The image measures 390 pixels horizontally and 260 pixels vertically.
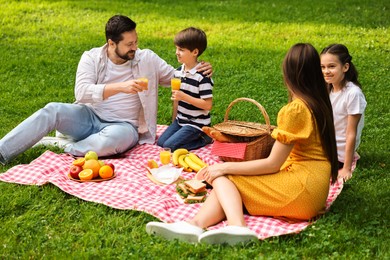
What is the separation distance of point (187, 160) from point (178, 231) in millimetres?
1779

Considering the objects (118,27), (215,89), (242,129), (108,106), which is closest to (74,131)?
(108,106)

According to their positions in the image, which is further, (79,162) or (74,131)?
(74,131)

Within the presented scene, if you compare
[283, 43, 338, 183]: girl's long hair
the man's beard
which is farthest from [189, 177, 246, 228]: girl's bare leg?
the man's beard

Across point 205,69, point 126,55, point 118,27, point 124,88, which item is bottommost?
point 124,88

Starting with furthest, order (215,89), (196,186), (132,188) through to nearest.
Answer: (215,89) → (132,188) → (196,186)

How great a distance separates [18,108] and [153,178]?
2775mm

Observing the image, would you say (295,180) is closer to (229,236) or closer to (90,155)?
(229,236)

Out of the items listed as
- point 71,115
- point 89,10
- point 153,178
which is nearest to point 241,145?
point 153,178

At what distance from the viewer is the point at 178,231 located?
14.4 feet

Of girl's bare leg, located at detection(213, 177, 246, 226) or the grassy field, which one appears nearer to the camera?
the grassy field

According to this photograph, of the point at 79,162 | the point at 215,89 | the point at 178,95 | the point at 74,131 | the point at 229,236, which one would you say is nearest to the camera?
the point at 229,236

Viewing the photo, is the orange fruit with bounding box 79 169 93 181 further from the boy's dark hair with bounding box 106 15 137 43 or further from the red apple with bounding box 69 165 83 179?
the boy's dark hair with bounding box 106 15 137 43

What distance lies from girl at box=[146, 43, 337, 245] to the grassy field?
10.9 inches

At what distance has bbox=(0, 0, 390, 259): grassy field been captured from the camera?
14.4 feet
